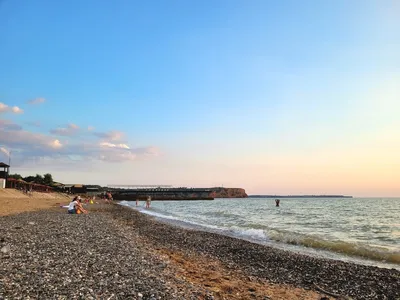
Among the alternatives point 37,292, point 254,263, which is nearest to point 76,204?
point 254,263

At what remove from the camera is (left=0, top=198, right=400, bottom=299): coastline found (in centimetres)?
722

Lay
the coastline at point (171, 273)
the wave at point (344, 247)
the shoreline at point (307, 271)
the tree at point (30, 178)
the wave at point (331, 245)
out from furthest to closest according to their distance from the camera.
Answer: the tree at point (30, 178)
the wave at point (331, 245)
the wave at point (344, 247)
the shoreline at point (307, 271)
the coastline at point (171, 273)

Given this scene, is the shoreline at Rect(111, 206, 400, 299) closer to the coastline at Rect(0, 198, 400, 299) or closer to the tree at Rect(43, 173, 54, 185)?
the coastline at Rect(0, 198, 400, 299)

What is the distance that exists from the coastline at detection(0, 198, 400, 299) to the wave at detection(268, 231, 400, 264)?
4046 mm

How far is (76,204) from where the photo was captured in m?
31.5

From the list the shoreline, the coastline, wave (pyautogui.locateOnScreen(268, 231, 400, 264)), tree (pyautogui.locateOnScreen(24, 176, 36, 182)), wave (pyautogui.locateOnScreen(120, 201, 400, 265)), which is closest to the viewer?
the coastline

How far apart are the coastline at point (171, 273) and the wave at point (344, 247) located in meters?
4.05

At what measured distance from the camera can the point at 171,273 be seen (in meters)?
9.45

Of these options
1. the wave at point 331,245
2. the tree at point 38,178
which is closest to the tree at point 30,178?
the tree at point 38,178

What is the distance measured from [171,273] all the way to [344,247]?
1196cm

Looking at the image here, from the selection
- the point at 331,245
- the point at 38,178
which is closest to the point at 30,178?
the point at 38,178

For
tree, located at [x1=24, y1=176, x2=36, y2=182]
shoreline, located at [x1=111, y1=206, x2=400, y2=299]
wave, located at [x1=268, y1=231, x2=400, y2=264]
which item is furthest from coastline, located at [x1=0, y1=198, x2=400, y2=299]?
tree, located at [x1=24, y1=176, x2=36, y2=182]

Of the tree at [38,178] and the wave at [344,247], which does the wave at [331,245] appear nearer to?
the wave at [344,247]

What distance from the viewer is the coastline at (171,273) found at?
722 cm
